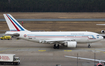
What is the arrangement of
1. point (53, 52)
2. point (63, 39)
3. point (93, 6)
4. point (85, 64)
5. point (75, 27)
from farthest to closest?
1. point (93, 6)
2. point (75, 27)
3. point (63, 39)
4. point (53, 52)
5. point (85, 64)

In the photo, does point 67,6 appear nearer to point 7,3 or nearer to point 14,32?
point 7,3

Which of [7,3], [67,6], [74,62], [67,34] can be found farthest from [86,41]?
[7,3]

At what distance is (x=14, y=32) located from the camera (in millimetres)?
38625

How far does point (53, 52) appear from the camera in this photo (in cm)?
3444

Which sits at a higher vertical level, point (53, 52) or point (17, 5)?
point (17, 5)

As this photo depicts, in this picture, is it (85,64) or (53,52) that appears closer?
(85,64)

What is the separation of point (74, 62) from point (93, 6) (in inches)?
3946

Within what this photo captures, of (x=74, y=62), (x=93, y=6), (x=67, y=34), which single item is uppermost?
(x=93, y=6)

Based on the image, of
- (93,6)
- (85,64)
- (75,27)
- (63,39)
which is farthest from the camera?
(93,6)

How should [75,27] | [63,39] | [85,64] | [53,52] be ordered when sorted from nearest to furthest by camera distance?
[85,64] < [53,52] < [63,39] < [75,27]

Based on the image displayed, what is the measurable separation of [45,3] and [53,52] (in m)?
95.7

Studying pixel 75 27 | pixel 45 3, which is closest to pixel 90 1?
pixel 45 3

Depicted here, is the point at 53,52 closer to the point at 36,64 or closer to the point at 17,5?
the point at 36,64

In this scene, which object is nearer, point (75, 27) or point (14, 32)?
point (14, 32)
